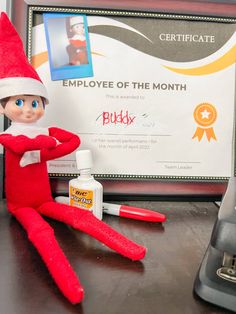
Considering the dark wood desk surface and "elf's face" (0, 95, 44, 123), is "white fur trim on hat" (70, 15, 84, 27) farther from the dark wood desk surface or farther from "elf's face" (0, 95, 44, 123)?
the dark wood desk surface

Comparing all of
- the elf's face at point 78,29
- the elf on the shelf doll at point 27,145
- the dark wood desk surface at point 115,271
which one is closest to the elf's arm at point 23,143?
the elf on the shelf doll at point 27,145

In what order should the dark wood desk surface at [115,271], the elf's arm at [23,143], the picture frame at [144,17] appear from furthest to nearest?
the picture frame at [144,17], the elf's arm at [23,143], the dark wood desk surface at [115,271]

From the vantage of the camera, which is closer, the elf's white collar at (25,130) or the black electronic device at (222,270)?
the black electronic device at (222,270)

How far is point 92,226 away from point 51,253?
0.08 m

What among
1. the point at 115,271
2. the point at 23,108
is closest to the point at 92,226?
the point at 115,271

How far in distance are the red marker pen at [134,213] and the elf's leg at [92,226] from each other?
66 mm

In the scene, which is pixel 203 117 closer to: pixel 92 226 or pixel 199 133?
pixel 199 133

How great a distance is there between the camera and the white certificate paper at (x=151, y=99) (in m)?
0.58

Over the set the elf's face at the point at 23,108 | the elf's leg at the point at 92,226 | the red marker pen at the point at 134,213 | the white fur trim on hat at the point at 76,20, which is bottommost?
the red marker pen at the point at 134,213

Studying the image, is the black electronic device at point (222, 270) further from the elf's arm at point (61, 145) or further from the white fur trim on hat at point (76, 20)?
the white fur trim on hat at point (76, 20)

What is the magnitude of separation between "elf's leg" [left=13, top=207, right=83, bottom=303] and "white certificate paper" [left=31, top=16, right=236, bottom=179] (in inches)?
5.5

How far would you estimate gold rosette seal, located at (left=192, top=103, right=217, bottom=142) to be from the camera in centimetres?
59

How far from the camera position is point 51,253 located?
35cm

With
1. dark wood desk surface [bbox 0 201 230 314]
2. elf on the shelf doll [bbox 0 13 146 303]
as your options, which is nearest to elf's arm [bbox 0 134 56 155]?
elf on the shelf doll [bbox 0 13 146 303]
